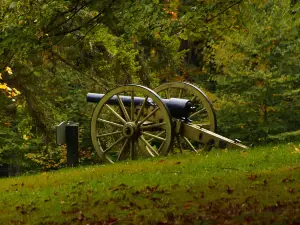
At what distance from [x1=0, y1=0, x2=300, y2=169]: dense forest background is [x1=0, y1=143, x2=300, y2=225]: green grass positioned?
2254mm

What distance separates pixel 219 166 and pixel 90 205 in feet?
9.33

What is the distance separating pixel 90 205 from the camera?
29.0 ft

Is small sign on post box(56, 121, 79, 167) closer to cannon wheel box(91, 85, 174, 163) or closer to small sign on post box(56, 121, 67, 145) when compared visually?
small sign on post box(56, 121, 67, 145)

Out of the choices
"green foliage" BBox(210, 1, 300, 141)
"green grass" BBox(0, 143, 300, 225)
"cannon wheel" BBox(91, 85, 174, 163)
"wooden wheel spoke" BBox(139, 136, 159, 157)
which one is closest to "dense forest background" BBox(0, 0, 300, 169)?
"green foliage" BBox(210, 1, 300, 141)

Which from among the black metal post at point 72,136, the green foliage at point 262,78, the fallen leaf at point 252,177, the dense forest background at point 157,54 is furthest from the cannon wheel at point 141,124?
the green foliage at point 262,78

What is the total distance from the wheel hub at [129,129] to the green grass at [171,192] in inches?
40.1

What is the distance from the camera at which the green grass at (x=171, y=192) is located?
7.70 m

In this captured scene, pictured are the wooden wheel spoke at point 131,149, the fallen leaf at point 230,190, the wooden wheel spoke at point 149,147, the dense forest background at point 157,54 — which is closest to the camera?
the fallen leaf at point 230,190

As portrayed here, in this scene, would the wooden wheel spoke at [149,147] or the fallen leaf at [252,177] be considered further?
the wooden wheel spoke at [149,147]

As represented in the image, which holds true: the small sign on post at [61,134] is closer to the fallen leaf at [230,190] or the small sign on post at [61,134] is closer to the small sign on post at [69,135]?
the small sign on post at [69,135]

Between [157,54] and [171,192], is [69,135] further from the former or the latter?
→ [157,54]

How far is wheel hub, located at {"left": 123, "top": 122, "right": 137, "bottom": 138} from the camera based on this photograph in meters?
13.5

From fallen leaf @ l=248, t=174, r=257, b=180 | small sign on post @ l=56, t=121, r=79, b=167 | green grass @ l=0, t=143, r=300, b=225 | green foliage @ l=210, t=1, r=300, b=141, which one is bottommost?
green grass @ l=0, t=143, r=300, b=225

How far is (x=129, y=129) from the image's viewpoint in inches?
534
